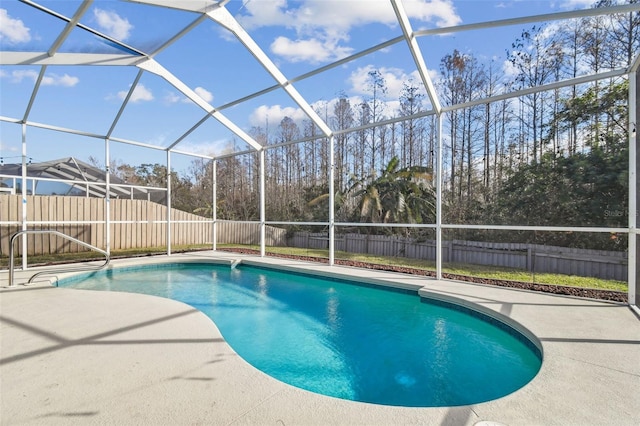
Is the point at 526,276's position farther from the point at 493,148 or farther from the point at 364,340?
the point at 364,340

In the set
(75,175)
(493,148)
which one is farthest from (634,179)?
(75,175)

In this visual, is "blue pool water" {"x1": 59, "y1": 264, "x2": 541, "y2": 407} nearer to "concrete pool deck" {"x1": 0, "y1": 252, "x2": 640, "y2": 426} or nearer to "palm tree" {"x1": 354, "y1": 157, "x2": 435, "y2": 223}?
"concrete pool deck" {"x1": 0, "y1": 252, "x2": 640, "y2": 426}

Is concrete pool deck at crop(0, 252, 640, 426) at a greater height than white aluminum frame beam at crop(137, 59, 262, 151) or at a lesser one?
lesser

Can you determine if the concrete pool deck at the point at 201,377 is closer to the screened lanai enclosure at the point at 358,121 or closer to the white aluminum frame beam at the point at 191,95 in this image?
the screened lanai enclosure at the point at 358,121

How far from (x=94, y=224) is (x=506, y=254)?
1250 centimetres

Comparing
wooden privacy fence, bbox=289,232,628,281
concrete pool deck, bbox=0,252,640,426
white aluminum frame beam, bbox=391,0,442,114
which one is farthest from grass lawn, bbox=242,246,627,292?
white aluminum frame beam, bbox=391,0,442,114

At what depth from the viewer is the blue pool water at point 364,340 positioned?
9.41 ft

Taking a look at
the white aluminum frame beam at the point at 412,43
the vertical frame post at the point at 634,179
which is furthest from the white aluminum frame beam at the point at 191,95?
the vertical frame post at the point at 634,179

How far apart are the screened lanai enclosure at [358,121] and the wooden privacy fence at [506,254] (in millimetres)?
41

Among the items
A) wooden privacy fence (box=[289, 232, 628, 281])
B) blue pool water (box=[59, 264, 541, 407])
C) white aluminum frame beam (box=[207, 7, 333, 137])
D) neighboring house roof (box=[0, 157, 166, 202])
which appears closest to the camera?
blue pool water (box=[59, 264, 541, 407])

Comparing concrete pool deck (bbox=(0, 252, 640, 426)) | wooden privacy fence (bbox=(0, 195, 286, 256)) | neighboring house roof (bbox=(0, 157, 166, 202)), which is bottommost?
concrete pool deck (bbox=(0, 252, 640, 426))

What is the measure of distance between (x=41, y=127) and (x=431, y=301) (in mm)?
8997

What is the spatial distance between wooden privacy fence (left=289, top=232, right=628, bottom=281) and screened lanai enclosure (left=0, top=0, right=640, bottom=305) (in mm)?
41

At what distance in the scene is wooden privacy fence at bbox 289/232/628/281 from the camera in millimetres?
7195
